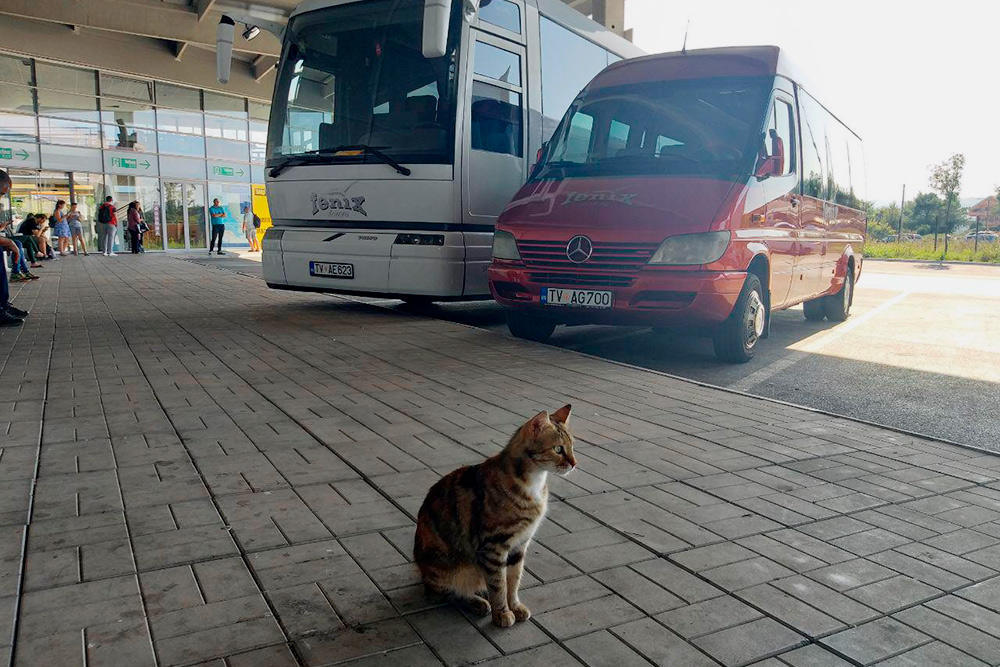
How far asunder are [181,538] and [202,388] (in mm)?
2844

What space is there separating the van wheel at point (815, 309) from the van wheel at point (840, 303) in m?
0.07

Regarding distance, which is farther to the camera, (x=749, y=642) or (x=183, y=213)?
(x=183, y=213)

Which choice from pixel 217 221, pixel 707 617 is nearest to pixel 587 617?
pixel 707 617

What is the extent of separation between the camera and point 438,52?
7.87m

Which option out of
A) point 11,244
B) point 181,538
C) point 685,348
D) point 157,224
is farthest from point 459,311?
point 157,224

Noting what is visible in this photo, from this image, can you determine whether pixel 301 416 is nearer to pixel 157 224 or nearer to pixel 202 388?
pixel 202 388

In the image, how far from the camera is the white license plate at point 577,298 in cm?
724

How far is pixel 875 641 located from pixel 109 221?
2903 centimetres

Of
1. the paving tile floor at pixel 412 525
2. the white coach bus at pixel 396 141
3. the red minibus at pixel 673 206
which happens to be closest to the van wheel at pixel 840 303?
the red minibus at pixel 673 206

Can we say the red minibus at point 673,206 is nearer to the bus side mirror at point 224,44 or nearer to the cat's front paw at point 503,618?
the bus side mirror at point 224,44

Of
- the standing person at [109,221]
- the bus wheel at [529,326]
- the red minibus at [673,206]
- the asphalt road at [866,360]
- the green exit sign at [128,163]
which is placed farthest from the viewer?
the green exit sign at [128,163]

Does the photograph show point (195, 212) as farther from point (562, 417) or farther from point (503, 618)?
point (503, 618)

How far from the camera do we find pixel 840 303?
1141 centimetres

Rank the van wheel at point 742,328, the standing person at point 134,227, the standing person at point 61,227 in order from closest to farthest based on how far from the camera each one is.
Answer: the van wheel at point 742,328 → the standing person at point 61,227 → the standing person at point 134,227
